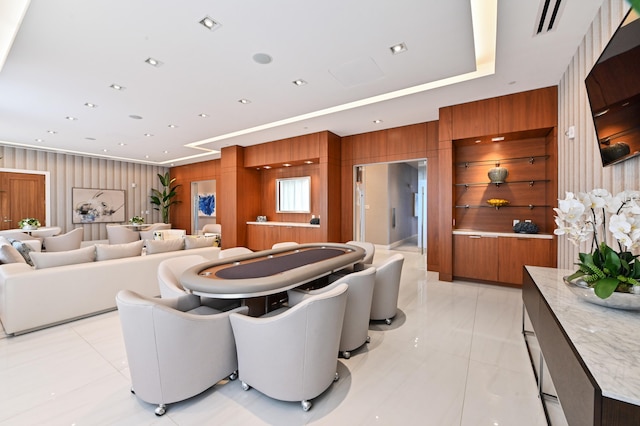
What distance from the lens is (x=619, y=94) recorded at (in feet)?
6.23

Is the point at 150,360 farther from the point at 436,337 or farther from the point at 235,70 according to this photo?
the point at 235,70

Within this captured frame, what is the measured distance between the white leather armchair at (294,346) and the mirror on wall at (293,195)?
554cm

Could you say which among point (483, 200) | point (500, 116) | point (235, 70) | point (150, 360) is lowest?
point (150, 360)

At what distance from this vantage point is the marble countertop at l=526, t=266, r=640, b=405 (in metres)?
0.93

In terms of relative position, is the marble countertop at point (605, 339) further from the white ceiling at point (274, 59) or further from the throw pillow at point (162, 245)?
the throw pillow at point (162, 245)

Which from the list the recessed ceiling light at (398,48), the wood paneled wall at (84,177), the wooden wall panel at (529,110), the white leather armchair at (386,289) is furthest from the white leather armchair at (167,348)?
the wood paneled wall at (84,177)

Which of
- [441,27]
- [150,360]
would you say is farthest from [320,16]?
[150,360]

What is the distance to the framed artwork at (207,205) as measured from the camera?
10003mm

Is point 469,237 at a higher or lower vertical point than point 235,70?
lower

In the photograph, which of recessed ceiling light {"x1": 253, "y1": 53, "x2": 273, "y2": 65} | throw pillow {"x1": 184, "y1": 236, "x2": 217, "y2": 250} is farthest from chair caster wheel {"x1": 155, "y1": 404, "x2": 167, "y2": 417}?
recessed ceiling light {"x1": 253, "y1": 53, "x2": 273, "y2": 65}

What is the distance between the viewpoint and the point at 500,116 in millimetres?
4246

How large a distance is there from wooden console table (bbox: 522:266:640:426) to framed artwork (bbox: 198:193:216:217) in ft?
32.0

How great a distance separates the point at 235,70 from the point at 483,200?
4.46 meters

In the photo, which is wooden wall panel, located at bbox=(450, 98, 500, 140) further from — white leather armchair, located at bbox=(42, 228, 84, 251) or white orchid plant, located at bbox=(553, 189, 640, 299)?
white leather armchair, located at bbox=(42, 228, 84, 251)
